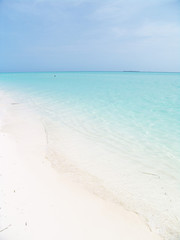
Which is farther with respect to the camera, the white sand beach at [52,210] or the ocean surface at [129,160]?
the ocean surface at [129,160]

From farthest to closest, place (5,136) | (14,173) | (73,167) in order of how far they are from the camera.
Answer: (5,136) < (73,167) < (14,173)

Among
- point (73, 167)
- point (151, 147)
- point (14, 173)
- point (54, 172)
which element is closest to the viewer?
point (14, 173)

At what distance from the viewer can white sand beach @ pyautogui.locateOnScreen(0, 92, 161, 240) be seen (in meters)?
1.67

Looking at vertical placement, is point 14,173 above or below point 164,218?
above

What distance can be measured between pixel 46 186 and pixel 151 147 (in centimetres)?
260

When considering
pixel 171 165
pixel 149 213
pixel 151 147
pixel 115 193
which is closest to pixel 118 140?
pixel 151 147

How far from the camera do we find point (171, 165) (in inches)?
126

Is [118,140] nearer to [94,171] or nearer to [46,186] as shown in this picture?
[94,171]

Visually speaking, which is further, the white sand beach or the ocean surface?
the ocean surface

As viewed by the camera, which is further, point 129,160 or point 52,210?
point 129,160

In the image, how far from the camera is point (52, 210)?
1951 millimetres

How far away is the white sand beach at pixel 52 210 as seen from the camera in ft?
5.49

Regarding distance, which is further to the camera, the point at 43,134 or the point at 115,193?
the point at 43,134

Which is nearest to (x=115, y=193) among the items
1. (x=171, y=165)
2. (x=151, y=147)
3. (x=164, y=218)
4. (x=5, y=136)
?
(x=164, y=218)
